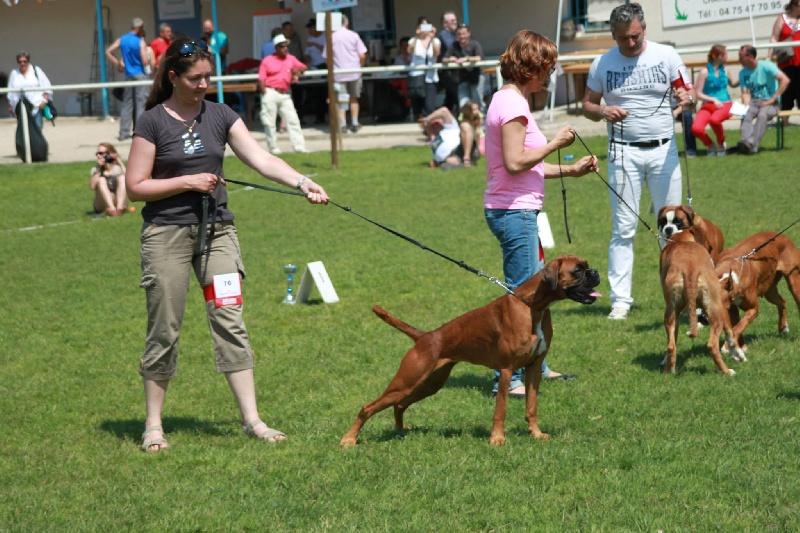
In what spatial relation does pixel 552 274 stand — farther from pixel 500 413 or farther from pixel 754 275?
pixel 754 275

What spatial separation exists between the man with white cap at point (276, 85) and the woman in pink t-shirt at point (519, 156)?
13.8m

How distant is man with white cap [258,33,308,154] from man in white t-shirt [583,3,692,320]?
40.1ft

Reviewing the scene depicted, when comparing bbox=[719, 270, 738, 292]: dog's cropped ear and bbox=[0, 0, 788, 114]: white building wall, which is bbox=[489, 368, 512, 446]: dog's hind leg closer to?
bbox=[719, 270, 738, 292]: dog's cropped ear

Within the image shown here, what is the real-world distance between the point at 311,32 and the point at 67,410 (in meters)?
19.2

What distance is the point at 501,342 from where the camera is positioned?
5445 mm

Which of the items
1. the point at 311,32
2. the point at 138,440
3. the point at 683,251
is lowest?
the point at 138,440

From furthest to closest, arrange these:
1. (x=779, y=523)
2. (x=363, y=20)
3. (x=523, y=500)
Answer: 1. (x=363, y=20)
2. (x=523, y=500)
3. (x=779, y=523)

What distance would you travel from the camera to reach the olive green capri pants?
5.55 meters

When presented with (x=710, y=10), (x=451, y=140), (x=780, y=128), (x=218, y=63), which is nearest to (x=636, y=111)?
(x=451, y=140)

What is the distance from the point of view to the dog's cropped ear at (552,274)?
5.27 meters

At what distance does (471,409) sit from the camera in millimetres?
6234

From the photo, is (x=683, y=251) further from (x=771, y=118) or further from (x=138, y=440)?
(x=771, y=118)

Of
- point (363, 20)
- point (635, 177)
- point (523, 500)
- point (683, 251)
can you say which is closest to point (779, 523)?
point (523, 500)

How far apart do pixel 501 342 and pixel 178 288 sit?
1.75 meters
